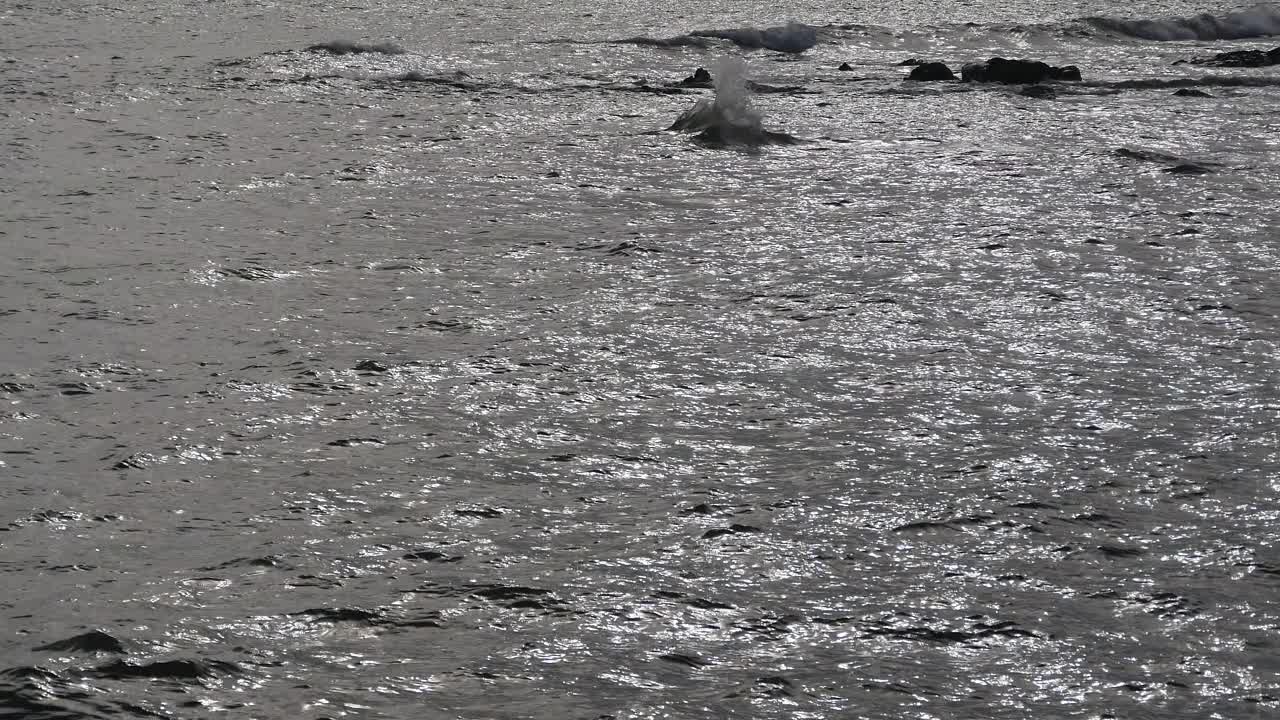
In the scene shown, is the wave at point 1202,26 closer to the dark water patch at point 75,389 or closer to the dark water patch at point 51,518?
the dark water patch at point 75,389

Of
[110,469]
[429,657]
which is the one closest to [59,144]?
[110,469]

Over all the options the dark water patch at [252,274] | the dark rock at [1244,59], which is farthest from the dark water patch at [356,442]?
the dark rock at [1244,59]

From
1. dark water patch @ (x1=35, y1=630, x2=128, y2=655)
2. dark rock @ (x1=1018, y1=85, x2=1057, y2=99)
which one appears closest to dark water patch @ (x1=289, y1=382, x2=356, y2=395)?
dark water patch @ (x1=35, y1=630, x2=128, y2=655)

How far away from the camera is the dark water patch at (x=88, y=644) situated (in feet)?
7.94

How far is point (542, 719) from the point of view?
2.26 metres

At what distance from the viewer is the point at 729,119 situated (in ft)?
23.1

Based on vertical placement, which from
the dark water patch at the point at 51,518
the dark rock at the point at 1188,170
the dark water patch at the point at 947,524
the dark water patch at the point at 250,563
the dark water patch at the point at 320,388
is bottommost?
the dark water patch at the point at 947,524

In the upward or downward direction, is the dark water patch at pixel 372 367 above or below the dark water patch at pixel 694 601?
above

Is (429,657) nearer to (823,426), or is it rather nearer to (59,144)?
(823,426)

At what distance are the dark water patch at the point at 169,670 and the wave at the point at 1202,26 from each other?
10287mm

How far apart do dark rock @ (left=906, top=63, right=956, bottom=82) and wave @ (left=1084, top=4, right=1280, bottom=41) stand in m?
2.84

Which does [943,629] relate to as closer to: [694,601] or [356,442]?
[694,601]

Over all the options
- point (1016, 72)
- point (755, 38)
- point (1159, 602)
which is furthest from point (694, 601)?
point (755, 38)

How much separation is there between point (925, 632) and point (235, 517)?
141 centimetres
